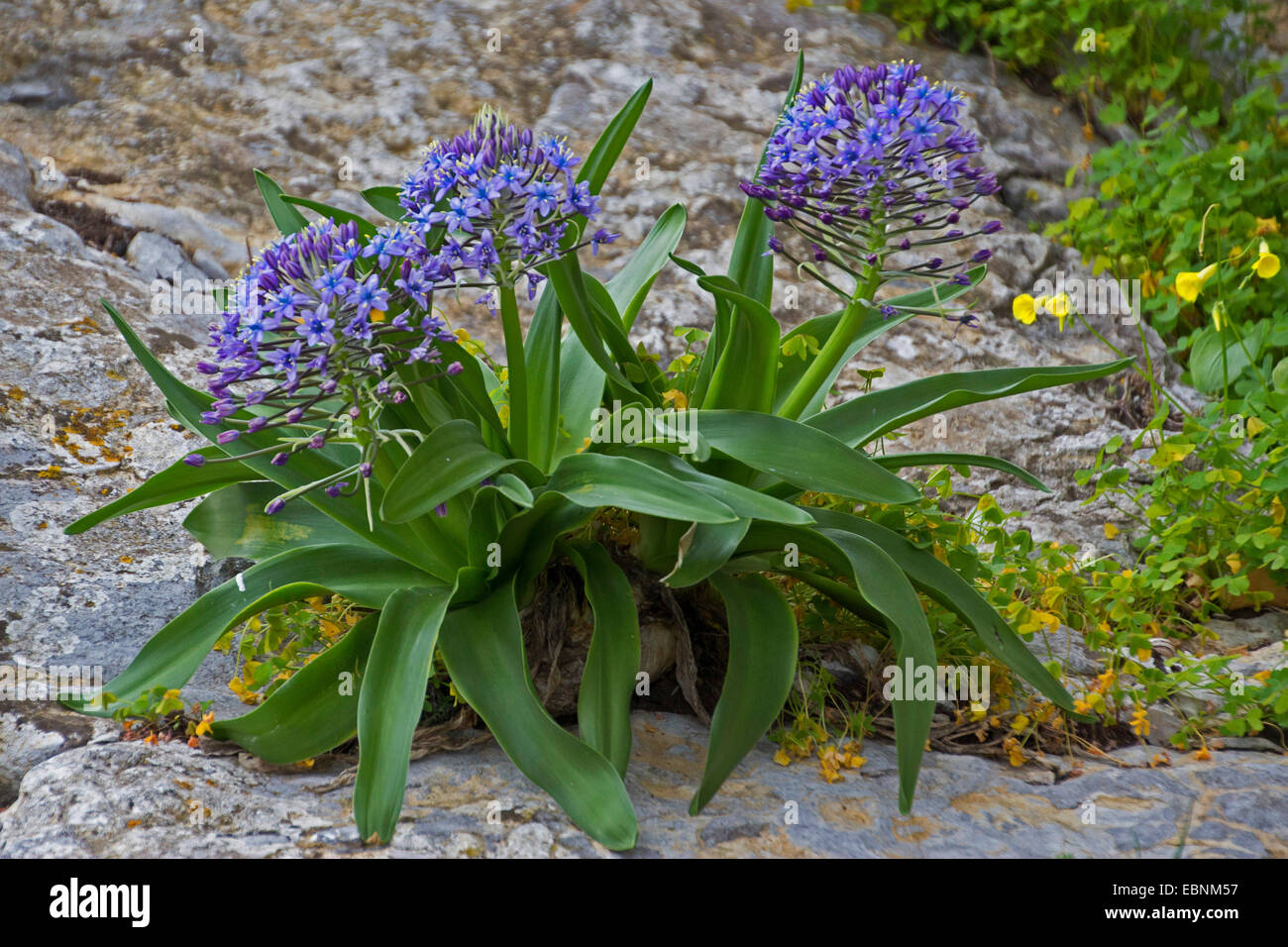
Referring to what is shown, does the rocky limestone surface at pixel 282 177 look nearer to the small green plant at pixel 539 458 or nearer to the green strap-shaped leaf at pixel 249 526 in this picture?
the green strap-shaped leaf at pixel 249 526

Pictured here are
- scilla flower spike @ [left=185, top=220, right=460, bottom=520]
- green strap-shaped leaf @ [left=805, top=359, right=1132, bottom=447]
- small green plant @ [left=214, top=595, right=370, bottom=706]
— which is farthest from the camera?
small green plant @ [left=214, top=595, right=370, bottom=706]

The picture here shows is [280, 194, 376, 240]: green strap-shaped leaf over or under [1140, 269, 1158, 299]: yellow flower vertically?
under

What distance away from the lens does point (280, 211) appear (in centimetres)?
215

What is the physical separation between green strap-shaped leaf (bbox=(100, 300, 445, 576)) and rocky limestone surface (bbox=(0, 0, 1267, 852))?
0.51m

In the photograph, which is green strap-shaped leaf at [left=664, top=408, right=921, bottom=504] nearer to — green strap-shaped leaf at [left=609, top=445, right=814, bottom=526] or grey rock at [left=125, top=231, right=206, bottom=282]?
green strap-shaped leaf at [left=609, top=445, right=814, bottom=526]

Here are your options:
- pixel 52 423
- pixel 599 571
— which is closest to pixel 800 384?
pixel 599 571

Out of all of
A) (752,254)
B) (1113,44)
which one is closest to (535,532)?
(752,254)

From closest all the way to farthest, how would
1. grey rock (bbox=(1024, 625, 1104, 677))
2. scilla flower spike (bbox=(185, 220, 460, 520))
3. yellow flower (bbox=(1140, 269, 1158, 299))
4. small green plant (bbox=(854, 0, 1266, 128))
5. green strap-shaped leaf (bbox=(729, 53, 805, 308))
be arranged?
1. scilla flower spike (bbox=(185, 220, 460, 520))
2. green strap-shaped leaf (bbox=(729, 53, 805, 308))
3. grey rock (bbox=(1024, 625, 1104, 677))
4. yellow flower (bbox=(1140, 269, 1158, 299))
5. small green plant (bbox=(854, 0, 1266, 128))

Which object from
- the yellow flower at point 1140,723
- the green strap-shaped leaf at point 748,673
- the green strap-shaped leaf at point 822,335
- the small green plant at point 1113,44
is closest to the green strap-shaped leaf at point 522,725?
the green strap-shaped leaf at point 748,673

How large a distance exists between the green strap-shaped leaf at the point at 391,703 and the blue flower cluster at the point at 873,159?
891 mm

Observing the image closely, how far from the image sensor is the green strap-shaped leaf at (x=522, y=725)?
1.61 meters

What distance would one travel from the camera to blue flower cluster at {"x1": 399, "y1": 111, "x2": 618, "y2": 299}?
1.62m

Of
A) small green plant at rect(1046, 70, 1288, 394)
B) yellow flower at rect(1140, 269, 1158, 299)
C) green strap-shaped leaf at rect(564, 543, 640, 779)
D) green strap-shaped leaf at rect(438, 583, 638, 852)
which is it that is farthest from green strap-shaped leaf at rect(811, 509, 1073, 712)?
yellow flower at rect(1140, 269, 1158, 299)

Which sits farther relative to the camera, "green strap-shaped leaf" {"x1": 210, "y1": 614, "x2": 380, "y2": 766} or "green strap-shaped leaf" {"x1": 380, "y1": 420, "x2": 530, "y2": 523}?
"green strap-shaped leaf" {"x1": 210, "y1": 614, "x2": 380, "y2": 766}
